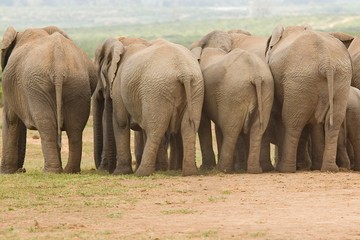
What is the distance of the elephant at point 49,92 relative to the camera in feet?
53.2

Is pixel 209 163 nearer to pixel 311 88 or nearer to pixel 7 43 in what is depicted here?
pixel 311 88

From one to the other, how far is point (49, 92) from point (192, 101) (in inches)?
76.1

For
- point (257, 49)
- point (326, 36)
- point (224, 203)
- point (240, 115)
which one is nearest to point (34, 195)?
point (224, 203)

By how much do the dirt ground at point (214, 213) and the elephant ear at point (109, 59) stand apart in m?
2.10

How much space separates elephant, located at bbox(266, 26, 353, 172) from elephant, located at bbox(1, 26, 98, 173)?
8.72 feet

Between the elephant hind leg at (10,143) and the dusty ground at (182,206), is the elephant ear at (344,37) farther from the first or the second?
the elephant hind leg at (10,143)

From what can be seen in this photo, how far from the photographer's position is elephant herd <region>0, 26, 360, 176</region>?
1588cm

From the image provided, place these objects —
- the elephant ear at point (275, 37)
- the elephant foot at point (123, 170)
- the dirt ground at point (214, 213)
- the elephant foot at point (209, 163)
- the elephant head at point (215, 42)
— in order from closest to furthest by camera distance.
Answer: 1. the dirt ground at point (214, 213)
2. the elephant foot at point (123, 170)
3. the elephant foot at point (209, 163)
4. the elephant ear at point (275, 37)
5. the elephant head at point (215, 42)

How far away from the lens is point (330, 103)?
51.6 ft

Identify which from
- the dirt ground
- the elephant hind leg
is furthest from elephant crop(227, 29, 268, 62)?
the dirt ground

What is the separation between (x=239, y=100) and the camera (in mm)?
16109

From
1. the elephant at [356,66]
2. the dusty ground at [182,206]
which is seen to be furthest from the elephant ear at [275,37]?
the dusty ground at [182,206]

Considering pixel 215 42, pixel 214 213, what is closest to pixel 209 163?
pixel 215 42

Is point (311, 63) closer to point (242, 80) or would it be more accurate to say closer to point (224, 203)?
point (242, 80)
